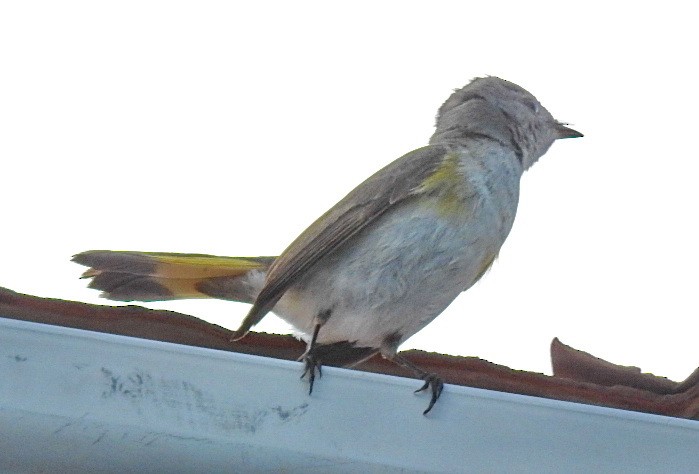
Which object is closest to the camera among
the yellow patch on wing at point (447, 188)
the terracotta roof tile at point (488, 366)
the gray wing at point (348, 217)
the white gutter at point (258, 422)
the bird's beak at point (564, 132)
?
the white gutter at point (258, 422)

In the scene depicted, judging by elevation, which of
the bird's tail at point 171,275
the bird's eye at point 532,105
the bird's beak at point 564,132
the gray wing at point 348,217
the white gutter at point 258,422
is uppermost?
the bird's eye at point 532,105

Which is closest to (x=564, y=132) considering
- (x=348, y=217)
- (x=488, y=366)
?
(x=348, y=217)

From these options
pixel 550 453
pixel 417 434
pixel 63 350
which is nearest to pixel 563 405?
pixel 550 453

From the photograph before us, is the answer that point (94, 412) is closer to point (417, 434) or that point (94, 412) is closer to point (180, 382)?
point (180, 382)

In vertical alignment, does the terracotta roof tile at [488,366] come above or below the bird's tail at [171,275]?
below

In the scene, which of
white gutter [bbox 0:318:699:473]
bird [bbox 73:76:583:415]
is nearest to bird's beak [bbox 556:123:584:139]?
bird [bbox 73:76:583:415]

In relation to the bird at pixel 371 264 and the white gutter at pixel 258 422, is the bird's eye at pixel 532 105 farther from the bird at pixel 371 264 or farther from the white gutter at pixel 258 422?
the white gutter at pixel 258 422

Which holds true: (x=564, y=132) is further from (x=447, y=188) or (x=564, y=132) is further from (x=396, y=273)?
(x=396, y=273)

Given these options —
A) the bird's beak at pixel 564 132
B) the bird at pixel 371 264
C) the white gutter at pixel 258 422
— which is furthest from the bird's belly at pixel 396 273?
the white gutter at pixel 258 422
